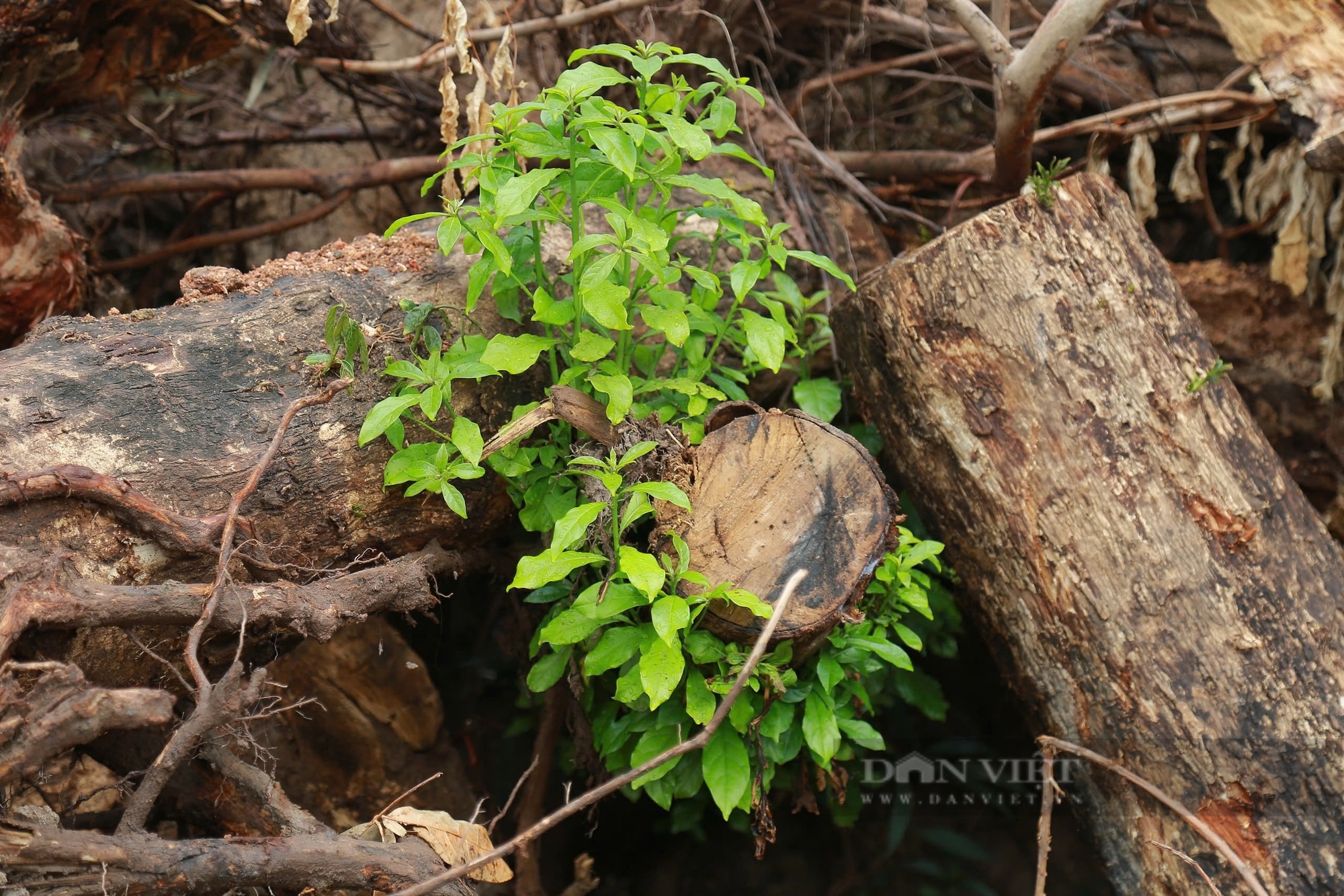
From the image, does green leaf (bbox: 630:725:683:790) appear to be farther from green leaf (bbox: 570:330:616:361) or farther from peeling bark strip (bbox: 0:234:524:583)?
green leaf (bbox: 570:330:616:361)

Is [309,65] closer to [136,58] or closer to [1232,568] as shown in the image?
[136,58]

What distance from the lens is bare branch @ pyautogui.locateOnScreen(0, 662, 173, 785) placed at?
54.6 inches

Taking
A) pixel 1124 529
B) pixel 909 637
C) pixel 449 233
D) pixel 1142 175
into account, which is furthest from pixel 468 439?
pixel 1142 175

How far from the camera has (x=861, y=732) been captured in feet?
7.50

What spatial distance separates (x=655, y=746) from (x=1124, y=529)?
124cm

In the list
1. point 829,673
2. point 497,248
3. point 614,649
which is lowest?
point 829,673

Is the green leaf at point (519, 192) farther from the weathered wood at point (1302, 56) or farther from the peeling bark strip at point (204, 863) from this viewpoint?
the weathered wood at point (1302, 56)

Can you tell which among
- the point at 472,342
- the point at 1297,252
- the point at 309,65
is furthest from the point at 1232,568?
the point at 309,65

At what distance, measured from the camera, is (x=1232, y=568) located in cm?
230

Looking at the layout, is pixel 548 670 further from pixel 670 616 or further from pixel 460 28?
pixel 460 28

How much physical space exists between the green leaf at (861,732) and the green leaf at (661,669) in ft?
1.82

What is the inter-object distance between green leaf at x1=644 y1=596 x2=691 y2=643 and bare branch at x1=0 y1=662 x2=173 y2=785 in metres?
0.82

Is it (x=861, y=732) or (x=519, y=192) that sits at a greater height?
(x=519, y=192)

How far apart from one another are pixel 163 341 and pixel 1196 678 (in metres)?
2.45
